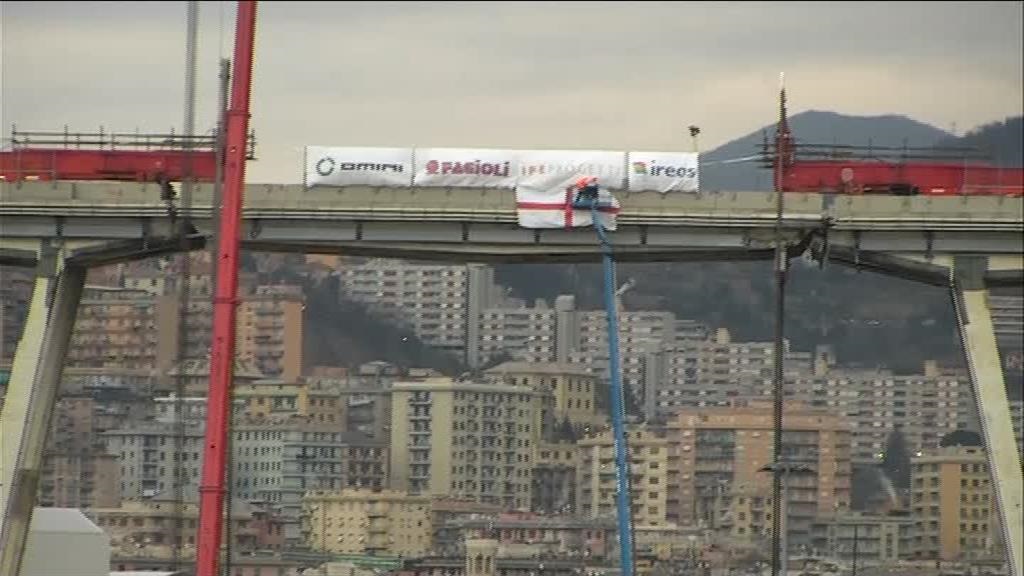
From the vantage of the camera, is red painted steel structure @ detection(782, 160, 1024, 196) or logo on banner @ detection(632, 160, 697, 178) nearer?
logo on banner @ detection(632, 160, 697, 178)

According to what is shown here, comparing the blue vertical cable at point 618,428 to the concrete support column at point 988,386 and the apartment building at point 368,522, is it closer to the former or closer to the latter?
the concrete support column at point 988,386

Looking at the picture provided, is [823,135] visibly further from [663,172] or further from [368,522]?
[663,172]

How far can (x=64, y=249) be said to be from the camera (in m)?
69.7

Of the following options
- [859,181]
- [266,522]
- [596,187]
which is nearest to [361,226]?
[596,187]

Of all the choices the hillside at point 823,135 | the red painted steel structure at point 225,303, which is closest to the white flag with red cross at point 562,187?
the red painted steel structure at point 225,303

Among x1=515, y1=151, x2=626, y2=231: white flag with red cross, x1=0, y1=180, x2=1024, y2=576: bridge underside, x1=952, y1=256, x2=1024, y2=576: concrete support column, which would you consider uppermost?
x1=515, y1=151, x2=626, y2=231: white flag with red cross

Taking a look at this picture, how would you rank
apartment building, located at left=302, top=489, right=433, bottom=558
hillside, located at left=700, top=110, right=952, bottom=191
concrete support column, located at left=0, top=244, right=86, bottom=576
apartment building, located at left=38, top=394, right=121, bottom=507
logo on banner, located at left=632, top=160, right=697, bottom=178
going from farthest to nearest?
apartment building, located at left=38, top=394, right=121, bottom=507 → apartment building, located at left=302, top=489, right=433, bottom=558 → hillside, located at left=700, top=110, right=952, bottom=191 → logo on banner, located at left=632, top=160, right=697, bottom=178 → concrete support column, located at left=0, top=244, right=86, bottom=576

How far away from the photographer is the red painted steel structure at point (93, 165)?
232ft

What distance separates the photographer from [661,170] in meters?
70.9

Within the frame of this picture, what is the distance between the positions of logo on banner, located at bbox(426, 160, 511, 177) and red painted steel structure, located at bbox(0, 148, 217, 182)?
4.70 meters

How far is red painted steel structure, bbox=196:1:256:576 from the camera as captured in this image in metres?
52.8

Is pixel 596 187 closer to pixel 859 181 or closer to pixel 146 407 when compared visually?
pixel 859 181

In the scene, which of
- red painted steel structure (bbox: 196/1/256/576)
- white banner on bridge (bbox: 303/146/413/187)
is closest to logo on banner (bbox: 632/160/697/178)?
white banner on bridge (bbox: 303/146/413/187)

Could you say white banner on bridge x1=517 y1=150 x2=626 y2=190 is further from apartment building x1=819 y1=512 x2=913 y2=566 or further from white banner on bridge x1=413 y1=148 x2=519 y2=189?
apartment building x1=819 y1=512 x2=913 y2=566
